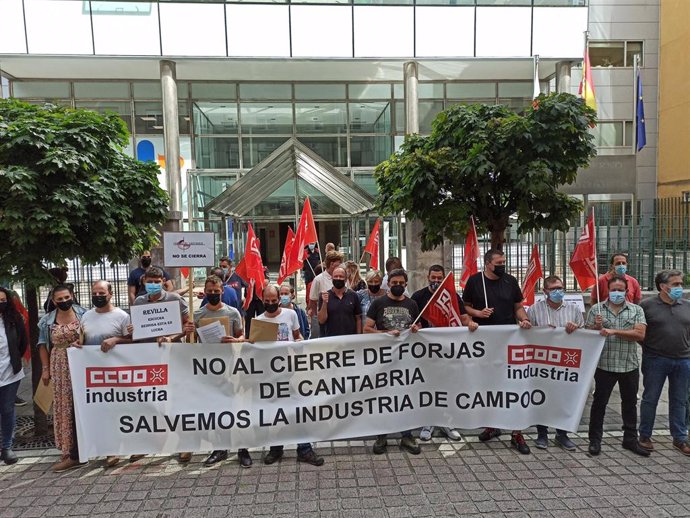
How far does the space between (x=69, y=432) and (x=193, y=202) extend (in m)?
15.5

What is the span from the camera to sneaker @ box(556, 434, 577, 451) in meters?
5.28

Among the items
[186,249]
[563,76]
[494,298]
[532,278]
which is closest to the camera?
[494,298]

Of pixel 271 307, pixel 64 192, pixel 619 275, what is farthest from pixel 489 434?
pixel 64 192

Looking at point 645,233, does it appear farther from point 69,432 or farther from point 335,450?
point 69,432

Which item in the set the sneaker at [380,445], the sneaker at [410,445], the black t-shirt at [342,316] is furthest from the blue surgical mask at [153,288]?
the sneaker at [410,445]

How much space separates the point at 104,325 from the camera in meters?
5.17

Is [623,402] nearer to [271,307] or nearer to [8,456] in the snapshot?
[271,307]

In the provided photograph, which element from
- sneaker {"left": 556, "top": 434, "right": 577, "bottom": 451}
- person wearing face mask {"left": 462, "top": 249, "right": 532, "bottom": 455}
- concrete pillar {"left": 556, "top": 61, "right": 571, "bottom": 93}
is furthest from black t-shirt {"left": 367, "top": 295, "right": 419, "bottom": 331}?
concrete pillar {"left": 556, "top": 61, "right": 571, "bottom": 93}

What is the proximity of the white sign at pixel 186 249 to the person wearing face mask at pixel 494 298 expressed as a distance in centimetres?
309

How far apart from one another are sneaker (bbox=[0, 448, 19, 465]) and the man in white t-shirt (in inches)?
100

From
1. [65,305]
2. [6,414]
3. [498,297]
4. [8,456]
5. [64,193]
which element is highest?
[64,193]

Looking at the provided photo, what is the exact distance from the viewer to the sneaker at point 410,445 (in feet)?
17.1

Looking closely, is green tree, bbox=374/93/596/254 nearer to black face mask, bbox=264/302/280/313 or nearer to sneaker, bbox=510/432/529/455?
black face mask, bbox=264/302/280/313

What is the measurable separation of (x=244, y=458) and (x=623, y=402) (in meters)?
3.95
